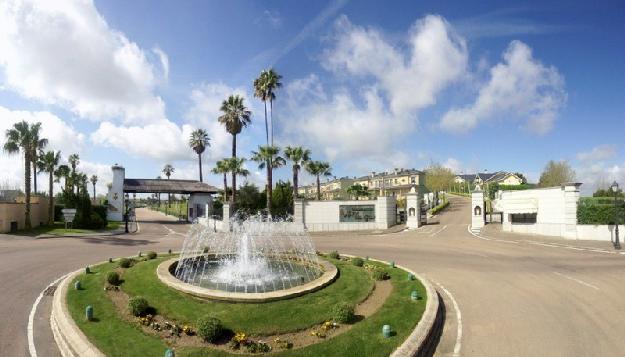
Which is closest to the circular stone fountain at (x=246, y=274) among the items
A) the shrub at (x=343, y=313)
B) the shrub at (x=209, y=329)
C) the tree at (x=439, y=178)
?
the shrub at (x=343, y=313)

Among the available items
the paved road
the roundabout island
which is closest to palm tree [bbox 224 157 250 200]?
the paved road

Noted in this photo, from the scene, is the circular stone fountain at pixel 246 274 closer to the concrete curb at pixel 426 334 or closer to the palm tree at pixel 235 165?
the concrete curb at pixel 426 334

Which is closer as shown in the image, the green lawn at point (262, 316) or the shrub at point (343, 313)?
the green lawn at point (262, 316)

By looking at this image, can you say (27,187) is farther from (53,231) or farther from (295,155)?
(295,155)

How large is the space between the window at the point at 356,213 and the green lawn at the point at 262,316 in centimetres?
3086

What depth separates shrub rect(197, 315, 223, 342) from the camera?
11.5 m

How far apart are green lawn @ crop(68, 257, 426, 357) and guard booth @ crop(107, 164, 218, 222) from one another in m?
47.5

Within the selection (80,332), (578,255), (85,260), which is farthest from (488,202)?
(80,332)

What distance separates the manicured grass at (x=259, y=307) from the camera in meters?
12.7

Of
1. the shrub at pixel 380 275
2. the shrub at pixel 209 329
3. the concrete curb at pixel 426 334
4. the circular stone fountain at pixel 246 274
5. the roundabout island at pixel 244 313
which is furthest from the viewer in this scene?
the shrub at pixel 380 275

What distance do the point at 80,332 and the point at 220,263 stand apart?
11543 millimetres

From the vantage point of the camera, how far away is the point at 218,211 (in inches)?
2778

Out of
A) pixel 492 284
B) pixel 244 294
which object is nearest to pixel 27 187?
pixel 244 294

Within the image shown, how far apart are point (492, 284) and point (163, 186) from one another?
5954cm
